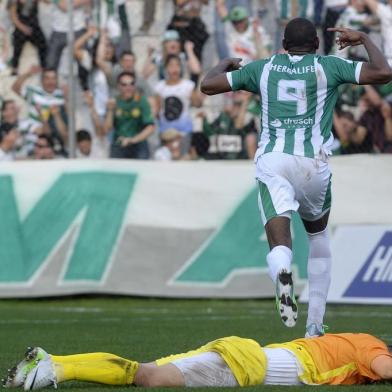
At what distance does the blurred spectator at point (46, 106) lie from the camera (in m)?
15.3

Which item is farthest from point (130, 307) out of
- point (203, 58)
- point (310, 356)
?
point (310, 356)

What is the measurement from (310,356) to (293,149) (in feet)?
7.78

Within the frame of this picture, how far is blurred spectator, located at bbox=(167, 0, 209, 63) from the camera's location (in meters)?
15.3

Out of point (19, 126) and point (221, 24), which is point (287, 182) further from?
point (19, 126)

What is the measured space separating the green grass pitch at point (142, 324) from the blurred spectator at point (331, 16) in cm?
319

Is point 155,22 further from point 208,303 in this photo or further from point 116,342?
point 116,342

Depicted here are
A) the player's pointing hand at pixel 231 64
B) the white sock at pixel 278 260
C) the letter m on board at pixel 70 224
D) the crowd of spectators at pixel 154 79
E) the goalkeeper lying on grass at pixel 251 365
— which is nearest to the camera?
the goalkeeper lying on grass at pixel 251 365

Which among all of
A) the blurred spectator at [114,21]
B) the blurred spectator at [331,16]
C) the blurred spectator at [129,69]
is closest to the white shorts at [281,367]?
the blurred spectator at [331,16]

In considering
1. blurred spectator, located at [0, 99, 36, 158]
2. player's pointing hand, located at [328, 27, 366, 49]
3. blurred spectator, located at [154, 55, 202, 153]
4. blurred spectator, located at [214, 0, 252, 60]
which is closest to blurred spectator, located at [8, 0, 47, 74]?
blurred spectator, located at [0, 99, 36, 158]

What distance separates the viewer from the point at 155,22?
15.4 m

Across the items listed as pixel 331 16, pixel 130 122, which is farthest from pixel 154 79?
pixel 331 16

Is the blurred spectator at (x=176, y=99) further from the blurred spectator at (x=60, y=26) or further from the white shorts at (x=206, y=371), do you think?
the white shorts at (x=206, y=371)

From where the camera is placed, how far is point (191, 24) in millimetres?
15445

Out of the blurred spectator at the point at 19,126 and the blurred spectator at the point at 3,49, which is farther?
the blurred spectator at the point at 3,49
